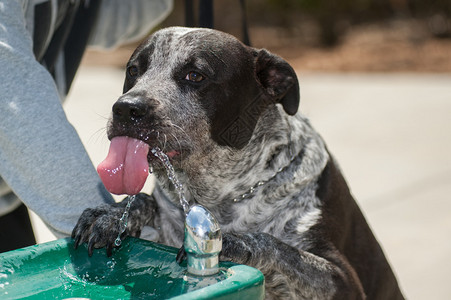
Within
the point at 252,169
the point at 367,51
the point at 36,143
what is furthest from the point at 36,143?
the point at 367,51

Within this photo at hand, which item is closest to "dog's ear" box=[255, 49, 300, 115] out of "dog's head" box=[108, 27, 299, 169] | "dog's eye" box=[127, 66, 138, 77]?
"dog's head" box=[108, 27, 299, 169]

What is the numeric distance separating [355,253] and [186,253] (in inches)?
43.4

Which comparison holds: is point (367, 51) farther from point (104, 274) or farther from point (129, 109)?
point (104, 274)

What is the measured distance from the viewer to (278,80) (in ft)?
9.00

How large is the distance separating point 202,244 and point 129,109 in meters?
0.67

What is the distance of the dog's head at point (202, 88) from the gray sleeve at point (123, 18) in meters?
0.86

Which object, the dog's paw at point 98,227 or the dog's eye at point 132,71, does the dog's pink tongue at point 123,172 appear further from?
the dog's eye at point 132,71

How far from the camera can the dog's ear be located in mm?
2686

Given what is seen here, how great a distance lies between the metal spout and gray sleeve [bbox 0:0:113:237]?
0.58m

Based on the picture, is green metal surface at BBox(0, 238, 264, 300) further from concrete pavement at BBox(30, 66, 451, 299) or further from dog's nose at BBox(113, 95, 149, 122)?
concrete pavement at BBox(30, 66, 451, 299)

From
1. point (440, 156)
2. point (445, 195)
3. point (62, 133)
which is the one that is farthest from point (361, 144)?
point (62, 133)

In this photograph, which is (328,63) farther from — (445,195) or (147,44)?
(147,44)

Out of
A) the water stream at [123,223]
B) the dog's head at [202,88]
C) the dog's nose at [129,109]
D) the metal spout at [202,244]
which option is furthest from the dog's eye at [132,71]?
the metal spout at [202,244]

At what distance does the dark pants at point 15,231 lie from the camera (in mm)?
2992
